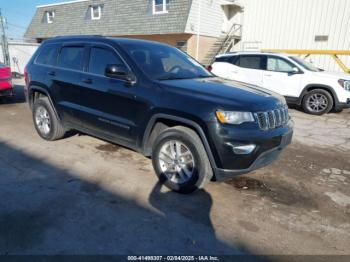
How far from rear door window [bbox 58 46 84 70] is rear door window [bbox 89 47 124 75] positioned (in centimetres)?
28

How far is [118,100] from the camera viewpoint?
13.3ft

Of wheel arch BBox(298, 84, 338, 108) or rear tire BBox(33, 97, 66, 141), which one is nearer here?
rear tire BBox(33, 97, 66, 141)

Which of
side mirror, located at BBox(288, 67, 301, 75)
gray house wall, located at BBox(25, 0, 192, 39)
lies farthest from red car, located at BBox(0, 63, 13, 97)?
gray house wall, located at BBox(25, 0, 192, 39)

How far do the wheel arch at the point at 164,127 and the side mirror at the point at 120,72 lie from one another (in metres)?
0.64

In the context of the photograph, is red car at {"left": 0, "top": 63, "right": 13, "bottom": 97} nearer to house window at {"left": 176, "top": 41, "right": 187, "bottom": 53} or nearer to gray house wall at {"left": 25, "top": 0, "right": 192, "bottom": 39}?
gray house wall at {"left": 25, "top": 0, "right": 192, "bottom": 39}

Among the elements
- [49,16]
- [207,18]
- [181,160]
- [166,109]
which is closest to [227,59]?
[166,109]

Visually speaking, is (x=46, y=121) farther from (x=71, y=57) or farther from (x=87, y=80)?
(x=87, y=80)

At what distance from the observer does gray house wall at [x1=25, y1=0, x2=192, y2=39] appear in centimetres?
1870

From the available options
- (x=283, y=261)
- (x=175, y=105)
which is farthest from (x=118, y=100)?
(x=283, y=261)

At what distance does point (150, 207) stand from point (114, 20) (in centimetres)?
2076

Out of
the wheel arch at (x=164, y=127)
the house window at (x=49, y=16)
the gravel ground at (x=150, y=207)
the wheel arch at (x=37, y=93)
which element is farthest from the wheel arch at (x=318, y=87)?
the house window at (x=49, y=16)

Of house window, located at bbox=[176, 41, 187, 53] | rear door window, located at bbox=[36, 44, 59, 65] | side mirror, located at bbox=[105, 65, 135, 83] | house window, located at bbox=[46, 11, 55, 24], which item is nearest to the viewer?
side mirror, located at bbox=[105, 65, 135, 83]

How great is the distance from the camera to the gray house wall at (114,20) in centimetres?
1870

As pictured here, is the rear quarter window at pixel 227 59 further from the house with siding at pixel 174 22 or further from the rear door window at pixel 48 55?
the house with siding at pixel 174 22
